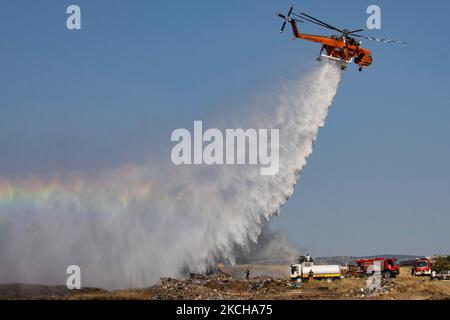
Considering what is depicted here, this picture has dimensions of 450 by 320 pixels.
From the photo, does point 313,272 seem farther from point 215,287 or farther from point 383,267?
point 215,287

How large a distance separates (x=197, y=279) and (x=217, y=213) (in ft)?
20.9

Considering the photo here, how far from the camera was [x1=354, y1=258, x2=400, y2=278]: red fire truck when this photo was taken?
8000 centimetres

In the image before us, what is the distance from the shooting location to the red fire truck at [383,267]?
80.0 metres

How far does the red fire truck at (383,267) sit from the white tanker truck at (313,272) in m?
11.2

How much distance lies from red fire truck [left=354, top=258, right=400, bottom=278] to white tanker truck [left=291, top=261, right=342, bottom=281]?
1123cm

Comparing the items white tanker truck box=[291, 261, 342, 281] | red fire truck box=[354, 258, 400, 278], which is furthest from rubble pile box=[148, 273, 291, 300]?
red fire truck box=[354, 258, 400, 278]

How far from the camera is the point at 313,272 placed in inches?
2798

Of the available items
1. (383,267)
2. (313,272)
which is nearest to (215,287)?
(313,272)

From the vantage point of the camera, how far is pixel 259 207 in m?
63.8

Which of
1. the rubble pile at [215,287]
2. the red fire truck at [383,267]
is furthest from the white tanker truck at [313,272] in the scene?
the red fire truck at [383,267]

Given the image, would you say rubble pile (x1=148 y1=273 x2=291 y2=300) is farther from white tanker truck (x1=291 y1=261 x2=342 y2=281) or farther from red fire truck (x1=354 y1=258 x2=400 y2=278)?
red fire truck (x1=354 y1=258 x2=400 y2=278)
